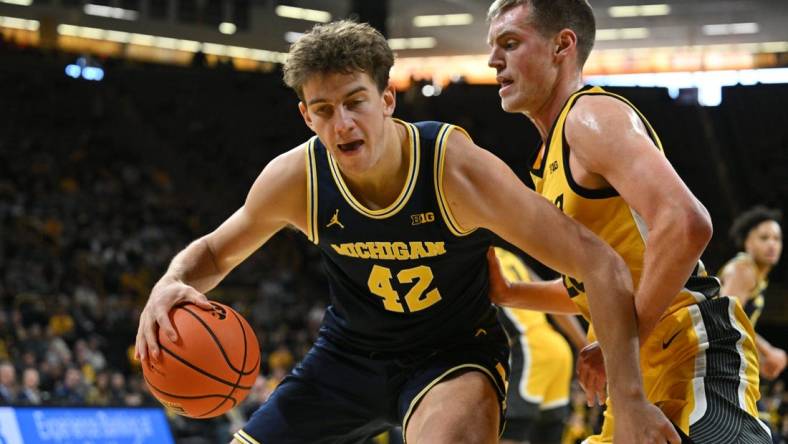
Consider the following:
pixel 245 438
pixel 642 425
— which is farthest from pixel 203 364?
pixel 642 425

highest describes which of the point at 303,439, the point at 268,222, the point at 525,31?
the point at 525,31

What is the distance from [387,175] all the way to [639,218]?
0.89 m

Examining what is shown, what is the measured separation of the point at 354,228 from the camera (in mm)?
3314

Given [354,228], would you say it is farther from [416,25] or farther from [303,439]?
[416,25]

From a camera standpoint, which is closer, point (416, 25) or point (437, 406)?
point (437, 406)

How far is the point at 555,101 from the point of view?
10.7 ft

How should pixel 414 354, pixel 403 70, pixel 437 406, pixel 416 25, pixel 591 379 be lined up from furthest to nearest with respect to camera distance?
1. pixel 403 70
2. pixel 416 25
3. pixel 414 354
4. pixel 437 406
5. pixel 591 379

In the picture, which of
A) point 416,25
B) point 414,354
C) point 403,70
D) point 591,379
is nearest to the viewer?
point 591,379

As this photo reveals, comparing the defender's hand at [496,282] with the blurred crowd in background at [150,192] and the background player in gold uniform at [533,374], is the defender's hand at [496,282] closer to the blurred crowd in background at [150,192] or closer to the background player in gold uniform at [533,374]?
the background player in gold uniform at [533,374]

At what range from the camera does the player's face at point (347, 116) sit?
3135 mm

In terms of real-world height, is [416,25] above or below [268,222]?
above

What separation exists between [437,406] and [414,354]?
28 cm

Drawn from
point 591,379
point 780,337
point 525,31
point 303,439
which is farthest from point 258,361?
point 780,337

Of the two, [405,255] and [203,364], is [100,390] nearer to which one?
[203,364]
